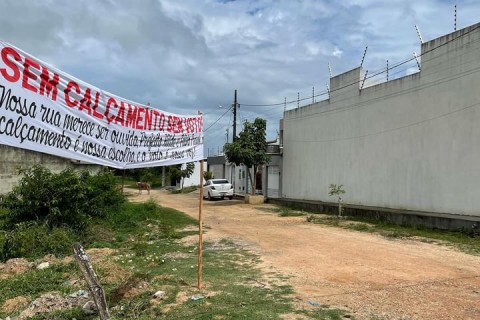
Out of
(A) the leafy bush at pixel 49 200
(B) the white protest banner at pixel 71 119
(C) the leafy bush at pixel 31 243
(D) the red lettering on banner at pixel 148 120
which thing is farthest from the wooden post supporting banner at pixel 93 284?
(A) the leafy bush at pixel 49 200

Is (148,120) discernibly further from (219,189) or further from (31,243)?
(219,189)

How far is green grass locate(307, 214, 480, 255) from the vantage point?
1138 cm

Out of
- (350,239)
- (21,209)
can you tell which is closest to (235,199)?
(350,239)

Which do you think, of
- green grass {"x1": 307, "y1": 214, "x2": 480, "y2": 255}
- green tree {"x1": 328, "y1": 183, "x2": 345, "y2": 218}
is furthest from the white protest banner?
green tree {"x1": 328, "y1": 183, "x2": 345, "y2": 218}

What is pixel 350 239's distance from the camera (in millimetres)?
12117

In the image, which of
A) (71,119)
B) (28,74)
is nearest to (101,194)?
(71,119)

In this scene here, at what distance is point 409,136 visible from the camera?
54.5 ft

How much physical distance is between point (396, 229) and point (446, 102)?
15.5 ft

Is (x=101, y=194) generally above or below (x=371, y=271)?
above

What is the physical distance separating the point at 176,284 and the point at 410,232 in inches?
373

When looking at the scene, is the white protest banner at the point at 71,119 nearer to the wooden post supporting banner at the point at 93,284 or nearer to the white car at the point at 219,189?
the wooden post supporting banner at the point at 93,284

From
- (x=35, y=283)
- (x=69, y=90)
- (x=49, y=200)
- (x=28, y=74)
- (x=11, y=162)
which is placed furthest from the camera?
(x=11, y=162)

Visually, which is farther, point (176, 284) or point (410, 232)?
point (410, 232)

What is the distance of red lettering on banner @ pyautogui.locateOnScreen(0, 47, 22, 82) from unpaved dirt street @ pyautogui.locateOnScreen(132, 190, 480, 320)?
13.8ft
